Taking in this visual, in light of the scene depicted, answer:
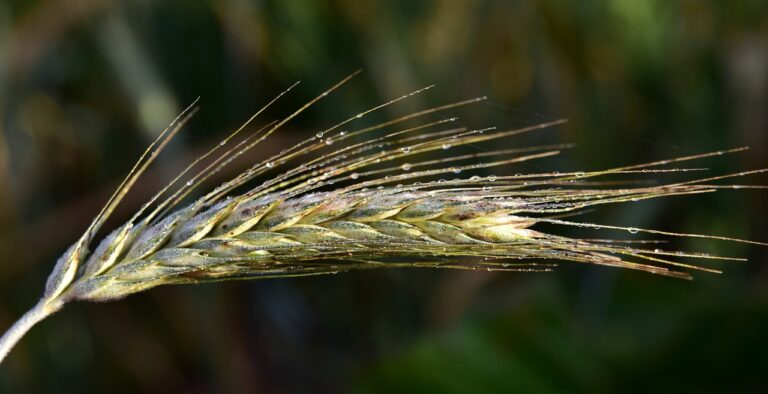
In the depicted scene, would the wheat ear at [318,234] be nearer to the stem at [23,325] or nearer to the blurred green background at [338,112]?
the stem at [23,325]

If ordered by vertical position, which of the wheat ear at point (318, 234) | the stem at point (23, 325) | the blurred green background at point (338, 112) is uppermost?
the blurred green background at point (338, 112)

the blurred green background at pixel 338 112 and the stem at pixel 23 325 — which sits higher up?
the blurred green background at pixel 338 112

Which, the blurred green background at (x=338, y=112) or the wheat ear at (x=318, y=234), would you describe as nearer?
the wheat ear at (x=318, y=234)

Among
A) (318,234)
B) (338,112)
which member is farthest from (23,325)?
(338,112)

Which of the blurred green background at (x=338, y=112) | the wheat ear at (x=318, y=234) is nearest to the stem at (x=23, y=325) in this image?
the wheat ear at (x=318, y=234)

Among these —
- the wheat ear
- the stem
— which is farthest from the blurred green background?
the stem

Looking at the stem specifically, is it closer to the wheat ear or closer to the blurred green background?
the wheat ear
